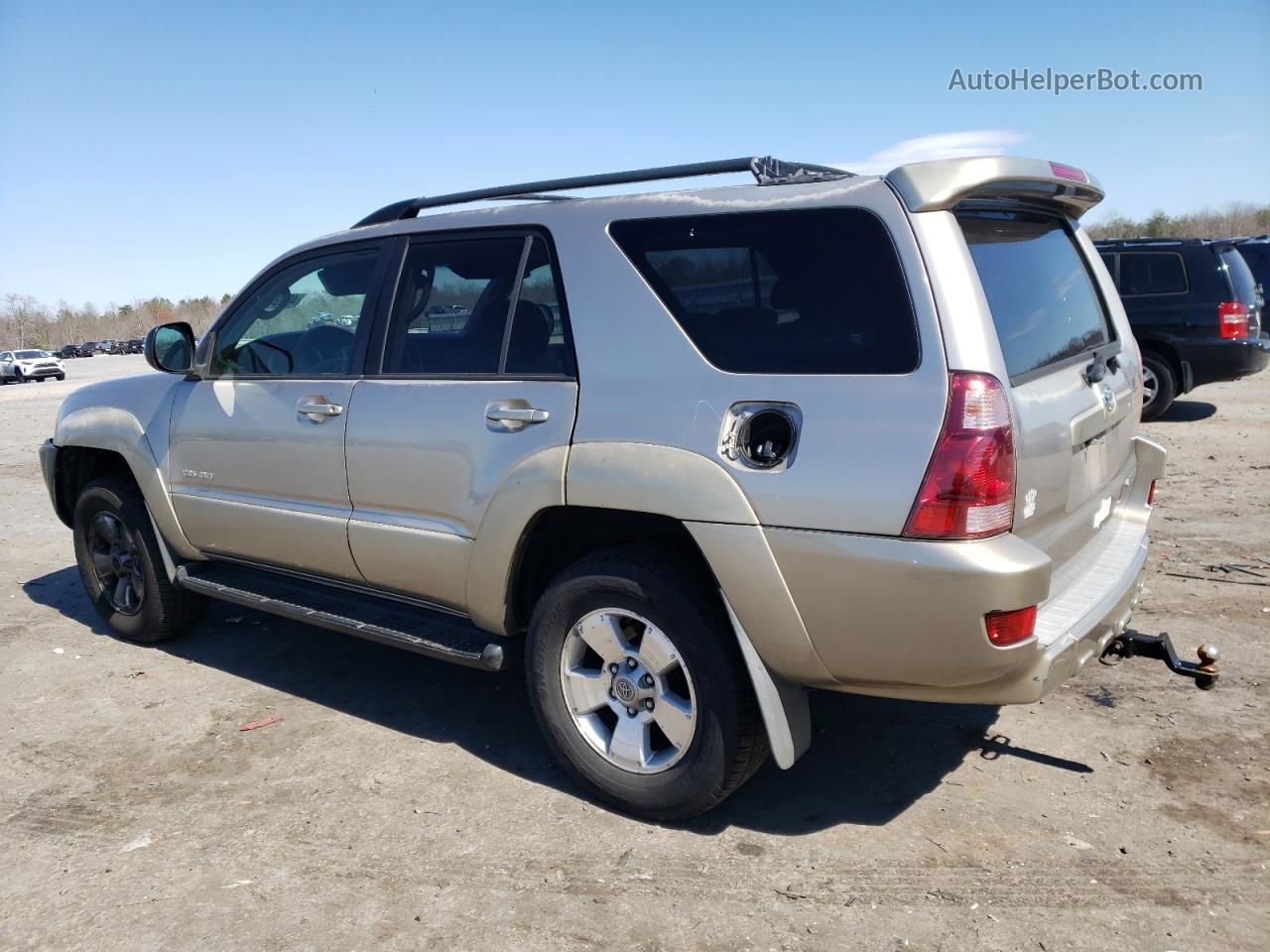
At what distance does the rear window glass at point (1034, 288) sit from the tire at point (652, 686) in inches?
46.9

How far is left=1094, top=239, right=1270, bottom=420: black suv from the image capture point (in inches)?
430

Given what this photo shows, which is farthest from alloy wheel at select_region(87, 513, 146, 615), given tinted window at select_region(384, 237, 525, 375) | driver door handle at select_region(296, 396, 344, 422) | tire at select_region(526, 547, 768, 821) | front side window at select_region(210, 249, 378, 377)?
tire at select_region(526, 547, 768, 821)

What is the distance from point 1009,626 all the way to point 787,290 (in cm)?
113

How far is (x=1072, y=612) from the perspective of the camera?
3061mm

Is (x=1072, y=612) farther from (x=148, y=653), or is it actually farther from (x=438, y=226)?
→ (x=148, y=653)

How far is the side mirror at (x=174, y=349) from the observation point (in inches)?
186

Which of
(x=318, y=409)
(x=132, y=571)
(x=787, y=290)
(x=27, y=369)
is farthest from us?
(x=27, y=369)

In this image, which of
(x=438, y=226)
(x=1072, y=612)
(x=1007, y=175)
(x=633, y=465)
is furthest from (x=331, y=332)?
(x=1072, y=612)

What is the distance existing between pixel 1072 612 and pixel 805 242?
1379 mm

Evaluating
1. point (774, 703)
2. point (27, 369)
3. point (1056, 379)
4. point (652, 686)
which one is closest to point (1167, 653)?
point (1056, 379)

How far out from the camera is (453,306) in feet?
12.8

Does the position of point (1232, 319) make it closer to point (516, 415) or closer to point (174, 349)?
point (516, 415)

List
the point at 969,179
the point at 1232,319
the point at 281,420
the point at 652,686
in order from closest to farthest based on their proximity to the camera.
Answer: the point at 969,179 < the point at 652,686 < the point at 281,420 < the point at 1232,319

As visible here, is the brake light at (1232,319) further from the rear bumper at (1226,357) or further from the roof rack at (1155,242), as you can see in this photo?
the roof rack at (1155,242)
